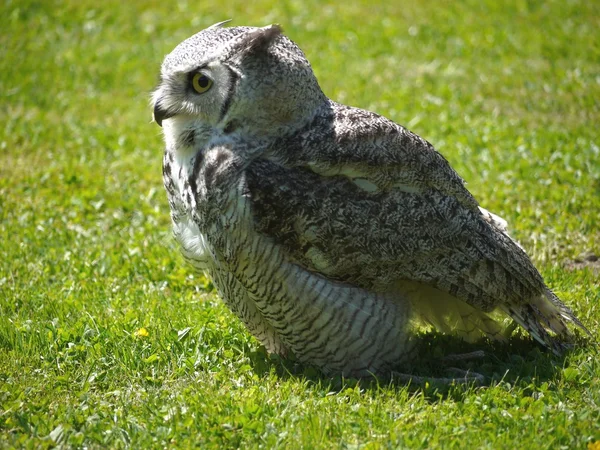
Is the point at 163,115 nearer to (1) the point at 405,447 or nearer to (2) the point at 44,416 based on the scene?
(2) the point at 44,416

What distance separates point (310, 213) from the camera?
3969 millimetres

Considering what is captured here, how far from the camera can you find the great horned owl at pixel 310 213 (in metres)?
3.96

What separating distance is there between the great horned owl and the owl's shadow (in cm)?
10

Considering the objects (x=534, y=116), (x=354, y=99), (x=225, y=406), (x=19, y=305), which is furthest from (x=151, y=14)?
(x=225, y=406)

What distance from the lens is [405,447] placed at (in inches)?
138

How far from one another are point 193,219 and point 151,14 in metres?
8.24

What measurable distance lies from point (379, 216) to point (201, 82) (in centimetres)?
120

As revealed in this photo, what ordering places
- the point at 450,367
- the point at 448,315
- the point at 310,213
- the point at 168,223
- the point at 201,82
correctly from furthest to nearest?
the point at 168,223 → the point at 448,315 → the point at 450,367 → the point at 201,82 → the point at 310,213

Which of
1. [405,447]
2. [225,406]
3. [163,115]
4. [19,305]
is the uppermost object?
[163,115]


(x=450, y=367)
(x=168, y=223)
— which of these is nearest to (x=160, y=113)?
(x=450, y=367)

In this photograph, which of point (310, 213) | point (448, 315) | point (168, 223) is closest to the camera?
point (310, 213)

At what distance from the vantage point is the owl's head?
4.04 metres

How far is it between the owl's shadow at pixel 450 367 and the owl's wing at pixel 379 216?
0.22m

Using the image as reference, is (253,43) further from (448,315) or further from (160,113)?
(448,315)
